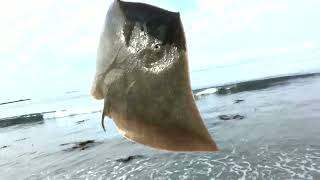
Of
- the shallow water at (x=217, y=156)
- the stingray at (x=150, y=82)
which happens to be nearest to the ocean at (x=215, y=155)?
the shallow water at (x=217, y=156)

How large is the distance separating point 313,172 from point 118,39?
1180cm

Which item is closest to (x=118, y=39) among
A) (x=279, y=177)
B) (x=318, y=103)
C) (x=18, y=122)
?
(x=279, y=177)

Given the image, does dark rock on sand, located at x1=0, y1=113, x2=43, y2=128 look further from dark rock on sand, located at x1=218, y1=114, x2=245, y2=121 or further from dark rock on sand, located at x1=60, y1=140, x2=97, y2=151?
dark rock on sand, located at x1=218, y1=114, x2=245, y2=121

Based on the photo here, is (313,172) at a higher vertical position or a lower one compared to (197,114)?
lower

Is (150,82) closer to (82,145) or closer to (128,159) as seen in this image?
(128,159)

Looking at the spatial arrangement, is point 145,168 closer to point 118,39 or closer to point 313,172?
point 313,172

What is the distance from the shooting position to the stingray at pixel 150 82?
204 cm

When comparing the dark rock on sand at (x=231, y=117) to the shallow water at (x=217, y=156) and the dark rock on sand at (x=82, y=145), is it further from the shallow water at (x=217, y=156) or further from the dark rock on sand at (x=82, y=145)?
the dark rock on sand at (x=82, y=145)

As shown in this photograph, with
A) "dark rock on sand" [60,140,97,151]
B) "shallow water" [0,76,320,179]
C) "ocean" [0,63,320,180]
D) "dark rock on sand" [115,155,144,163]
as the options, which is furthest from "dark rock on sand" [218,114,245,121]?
"dark rock on sand" [115,155,144,163]

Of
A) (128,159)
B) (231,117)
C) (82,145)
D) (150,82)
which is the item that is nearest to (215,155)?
(128,159)

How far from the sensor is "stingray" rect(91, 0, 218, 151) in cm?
204

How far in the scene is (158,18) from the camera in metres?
1.99

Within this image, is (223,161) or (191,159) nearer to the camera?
(223,161)

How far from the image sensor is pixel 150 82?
6.81 feet
